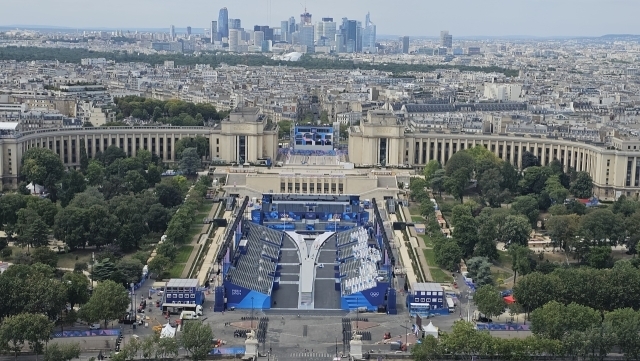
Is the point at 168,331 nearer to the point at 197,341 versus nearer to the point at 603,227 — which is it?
the point at 197,341

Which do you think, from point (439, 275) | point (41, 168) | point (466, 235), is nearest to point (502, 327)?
point (439, 275)

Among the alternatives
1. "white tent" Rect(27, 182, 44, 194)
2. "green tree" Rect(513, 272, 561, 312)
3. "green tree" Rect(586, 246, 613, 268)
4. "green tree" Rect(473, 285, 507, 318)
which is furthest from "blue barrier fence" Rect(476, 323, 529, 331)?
"white tent" Rect(27, 182, 44, 194)

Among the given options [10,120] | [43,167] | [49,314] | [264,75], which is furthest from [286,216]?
[264,75]

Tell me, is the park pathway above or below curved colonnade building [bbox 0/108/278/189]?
below

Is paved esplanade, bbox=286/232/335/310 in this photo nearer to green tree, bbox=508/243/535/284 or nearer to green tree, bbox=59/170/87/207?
green tree, bbox=508/243/535/284

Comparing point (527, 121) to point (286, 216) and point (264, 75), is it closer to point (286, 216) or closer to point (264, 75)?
point (286, 216)

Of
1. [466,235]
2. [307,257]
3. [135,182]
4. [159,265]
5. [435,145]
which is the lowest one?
[307,257]
